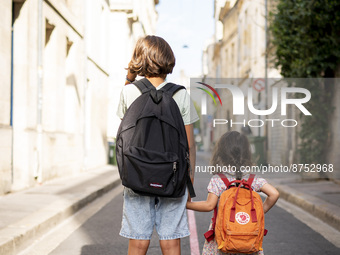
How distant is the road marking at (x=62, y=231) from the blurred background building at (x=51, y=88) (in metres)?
1.74

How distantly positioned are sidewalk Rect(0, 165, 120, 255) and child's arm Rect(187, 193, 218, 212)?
2562 mm

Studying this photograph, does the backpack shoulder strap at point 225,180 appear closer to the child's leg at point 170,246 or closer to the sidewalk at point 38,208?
the child's leg at point 170,246

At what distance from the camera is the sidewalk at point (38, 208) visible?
5.31 metres

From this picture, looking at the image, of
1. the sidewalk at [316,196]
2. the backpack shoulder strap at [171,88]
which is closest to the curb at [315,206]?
the sidewalk at [316,196]

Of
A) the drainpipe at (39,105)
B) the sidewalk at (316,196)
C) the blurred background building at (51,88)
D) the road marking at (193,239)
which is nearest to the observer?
the road marking at (193,239)

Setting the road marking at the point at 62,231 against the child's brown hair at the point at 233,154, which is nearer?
the child's brown hair at the point at 233,154

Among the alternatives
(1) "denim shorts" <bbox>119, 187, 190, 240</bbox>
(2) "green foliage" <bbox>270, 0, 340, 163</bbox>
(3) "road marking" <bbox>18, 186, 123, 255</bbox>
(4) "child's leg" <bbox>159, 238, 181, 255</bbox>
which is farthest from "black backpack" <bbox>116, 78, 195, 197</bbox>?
(2) "green foliage" <bbox>270, 0, 340, 163</bbox>

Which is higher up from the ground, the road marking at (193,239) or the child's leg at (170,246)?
the child's leg at (170,246)

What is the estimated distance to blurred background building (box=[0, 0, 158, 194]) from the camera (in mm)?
9570

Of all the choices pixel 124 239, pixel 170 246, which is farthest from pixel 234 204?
pixel 124 239

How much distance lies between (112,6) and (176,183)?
2392 cm

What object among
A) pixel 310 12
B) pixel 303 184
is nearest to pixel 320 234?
pixel 303 184

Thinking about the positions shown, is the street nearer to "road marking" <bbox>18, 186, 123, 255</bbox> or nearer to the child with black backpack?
"road marking" <bbox>18, 186, 123, 255</bbox>

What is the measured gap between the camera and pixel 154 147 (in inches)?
104
